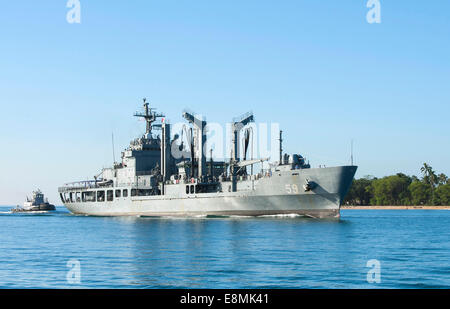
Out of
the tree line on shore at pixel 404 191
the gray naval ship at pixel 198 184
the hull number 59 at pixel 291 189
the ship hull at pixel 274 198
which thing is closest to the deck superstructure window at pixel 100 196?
the gray naval ship at pixel 198 184

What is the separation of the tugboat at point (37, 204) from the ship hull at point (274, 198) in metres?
59.7

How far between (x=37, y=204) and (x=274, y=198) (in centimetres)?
8348

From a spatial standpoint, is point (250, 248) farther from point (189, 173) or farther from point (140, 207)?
point (140, 207)

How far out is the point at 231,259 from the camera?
27703 mm

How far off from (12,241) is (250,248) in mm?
20597

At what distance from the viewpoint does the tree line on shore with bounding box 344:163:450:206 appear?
14188 centimetres

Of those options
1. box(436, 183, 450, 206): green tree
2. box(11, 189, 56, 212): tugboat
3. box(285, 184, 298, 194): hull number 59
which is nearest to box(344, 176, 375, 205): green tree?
box(436, 183, 450, 206): green tree

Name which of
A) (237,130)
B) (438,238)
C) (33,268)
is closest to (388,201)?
(237,130)

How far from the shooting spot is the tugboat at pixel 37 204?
12203 centimetres

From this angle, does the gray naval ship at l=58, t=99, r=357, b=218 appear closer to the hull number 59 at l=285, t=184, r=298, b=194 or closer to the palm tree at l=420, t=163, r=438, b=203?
the hull number 59 at l=285, t=184, r=298, b=194

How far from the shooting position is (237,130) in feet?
234

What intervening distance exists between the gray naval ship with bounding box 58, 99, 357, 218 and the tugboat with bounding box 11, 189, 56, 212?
30.4 meters

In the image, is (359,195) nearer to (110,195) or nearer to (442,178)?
(442,178)

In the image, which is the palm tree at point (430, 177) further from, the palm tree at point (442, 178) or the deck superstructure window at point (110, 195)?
the deck superstructure window at point (110, 195)
